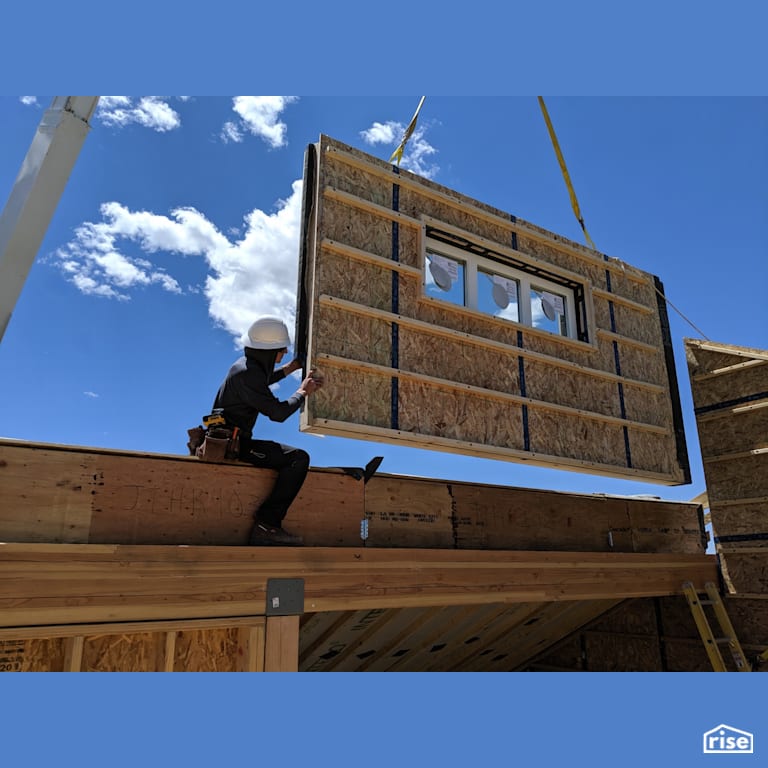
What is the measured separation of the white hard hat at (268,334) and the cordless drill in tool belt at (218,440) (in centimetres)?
59

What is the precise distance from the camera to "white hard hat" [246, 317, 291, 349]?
477 centimetres

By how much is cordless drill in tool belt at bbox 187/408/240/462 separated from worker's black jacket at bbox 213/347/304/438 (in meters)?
0.05

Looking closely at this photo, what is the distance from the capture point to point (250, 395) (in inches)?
182

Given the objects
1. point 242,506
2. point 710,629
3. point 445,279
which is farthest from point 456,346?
point 710,629

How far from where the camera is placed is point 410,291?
647cm

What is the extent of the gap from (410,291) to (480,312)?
0.91 metres

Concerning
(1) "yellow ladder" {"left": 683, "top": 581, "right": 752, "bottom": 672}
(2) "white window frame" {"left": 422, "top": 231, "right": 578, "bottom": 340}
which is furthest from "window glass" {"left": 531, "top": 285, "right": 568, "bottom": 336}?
(1) "yellow ladder" {"left": 683, "top": 581, "right": 752, "bottom": 672}

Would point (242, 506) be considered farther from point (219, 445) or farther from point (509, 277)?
point (509, 277)

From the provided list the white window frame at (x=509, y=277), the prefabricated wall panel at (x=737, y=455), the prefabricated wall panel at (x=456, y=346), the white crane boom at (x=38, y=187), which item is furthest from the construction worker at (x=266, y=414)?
the prefabricated wall panel at (x=737, y=455)

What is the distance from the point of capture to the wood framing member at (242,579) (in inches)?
148

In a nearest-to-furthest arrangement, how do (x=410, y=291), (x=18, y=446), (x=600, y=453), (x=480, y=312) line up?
(x=18, y=446)
(x=410, y=291)
(x=480, y=312)
(x=600, y=453)

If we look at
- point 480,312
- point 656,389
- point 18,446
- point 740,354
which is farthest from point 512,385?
point 18,446
